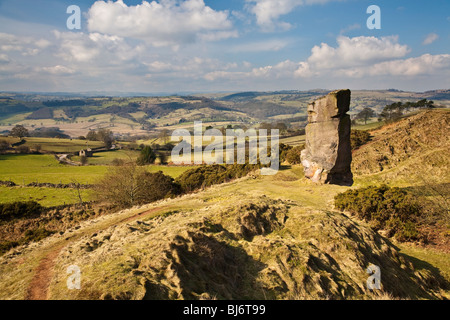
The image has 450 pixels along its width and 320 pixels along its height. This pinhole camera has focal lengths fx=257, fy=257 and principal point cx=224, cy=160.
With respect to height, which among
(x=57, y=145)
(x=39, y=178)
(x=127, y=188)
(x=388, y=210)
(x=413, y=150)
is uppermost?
(x=413, y=150)

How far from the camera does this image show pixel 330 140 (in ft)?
86.0

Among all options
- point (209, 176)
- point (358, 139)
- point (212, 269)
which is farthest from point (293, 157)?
point (212, 269)

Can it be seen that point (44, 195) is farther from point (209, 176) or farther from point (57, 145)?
point (57, 145)

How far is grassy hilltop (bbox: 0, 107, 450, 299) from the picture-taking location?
8.72 m

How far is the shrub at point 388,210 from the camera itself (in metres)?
19.6

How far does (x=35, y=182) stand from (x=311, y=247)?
51974 millimetres

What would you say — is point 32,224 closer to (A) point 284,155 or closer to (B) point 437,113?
(A) point 284,155

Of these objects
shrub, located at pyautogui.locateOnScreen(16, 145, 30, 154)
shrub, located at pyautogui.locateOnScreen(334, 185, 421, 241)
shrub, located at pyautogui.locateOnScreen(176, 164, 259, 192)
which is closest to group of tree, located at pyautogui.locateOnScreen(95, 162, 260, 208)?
shrub, located at pyautogui.locateOnScreen(176, 164, 259, 192)

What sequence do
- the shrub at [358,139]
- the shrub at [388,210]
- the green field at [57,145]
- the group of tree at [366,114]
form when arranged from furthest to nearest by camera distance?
the group of tree at [366,114] → the green field at [57,145] → the shrub at [358,139] → the shrub at [388,210]

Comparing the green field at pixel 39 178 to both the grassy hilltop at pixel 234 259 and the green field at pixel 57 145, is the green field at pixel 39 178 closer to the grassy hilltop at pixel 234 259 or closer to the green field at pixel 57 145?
the green field at pixel 57 145

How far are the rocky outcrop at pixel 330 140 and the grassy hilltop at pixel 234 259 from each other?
25.2 ft

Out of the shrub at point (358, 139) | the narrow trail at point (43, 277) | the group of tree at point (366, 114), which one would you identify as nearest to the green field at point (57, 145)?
the shrub at point (358, 139)

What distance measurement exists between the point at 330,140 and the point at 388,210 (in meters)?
8.59

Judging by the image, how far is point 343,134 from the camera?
85.1 ft
